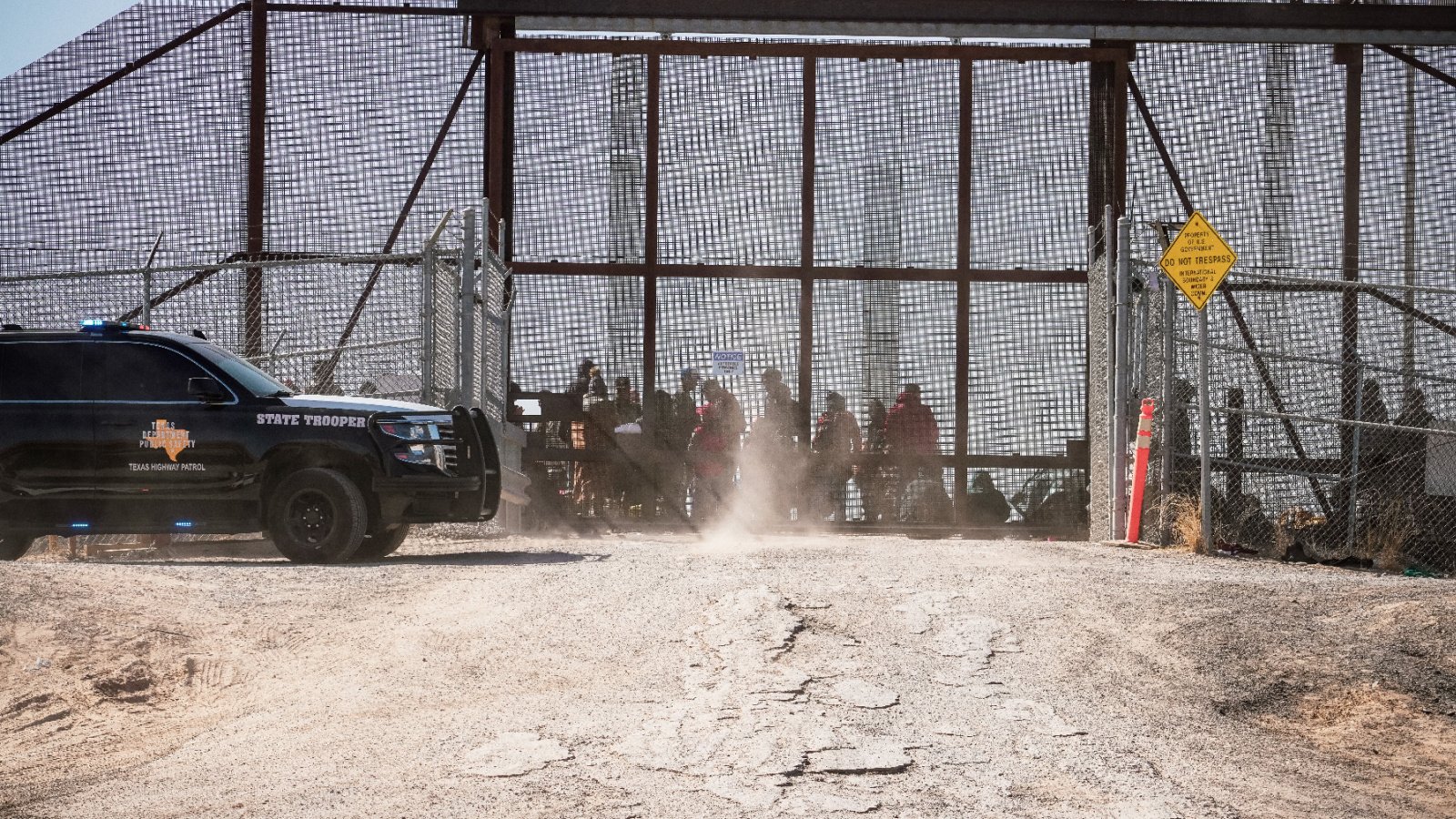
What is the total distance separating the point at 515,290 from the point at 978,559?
6955 mm

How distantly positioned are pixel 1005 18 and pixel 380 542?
8.93 m

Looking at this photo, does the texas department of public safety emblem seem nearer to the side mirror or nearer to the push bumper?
the side mirror

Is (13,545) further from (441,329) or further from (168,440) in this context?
(441,329)

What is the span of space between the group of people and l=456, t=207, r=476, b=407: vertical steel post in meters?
2.81

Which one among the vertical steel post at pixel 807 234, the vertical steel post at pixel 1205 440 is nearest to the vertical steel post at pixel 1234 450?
the vertical steel post at pixel 1205 440

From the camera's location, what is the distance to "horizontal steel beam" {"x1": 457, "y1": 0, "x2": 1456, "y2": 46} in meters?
16.2

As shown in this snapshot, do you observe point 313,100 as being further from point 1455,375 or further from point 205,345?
point 1455,375

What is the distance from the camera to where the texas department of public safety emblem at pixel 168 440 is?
11.2 m

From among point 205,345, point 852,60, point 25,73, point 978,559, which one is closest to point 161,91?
point 25,73

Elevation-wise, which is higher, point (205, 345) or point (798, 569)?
point (205, 345)

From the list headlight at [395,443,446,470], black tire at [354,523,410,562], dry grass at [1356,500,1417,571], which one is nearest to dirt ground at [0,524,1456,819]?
headlight at [395,443,446,470]

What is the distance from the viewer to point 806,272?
53.1 feet

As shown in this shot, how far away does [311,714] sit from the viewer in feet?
21.3

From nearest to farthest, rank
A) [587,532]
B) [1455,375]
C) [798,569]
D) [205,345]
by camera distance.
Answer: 1. [798,569]
2. [205,345]
3. [1455,375]
4. [587,532]
